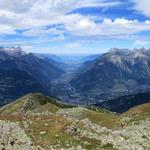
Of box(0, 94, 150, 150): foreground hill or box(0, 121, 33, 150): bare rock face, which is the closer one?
box(0, 121, 33, 150): bare rock face

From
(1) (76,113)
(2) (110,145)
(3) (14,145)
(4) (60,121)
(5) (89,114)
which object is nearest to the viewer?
A: (3) (14,145)

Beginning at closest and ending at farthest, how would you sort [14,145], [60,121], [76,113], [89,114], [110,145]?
[14,145] → [110,145] → [60,121] → [89,114] → [76,113]

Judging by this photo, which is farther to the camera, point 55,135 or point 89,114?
point 89,114

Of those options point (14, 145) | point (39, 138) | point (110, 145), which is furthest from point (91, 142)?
point (14, 145)

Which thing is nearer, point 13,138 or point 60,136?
point 13,138

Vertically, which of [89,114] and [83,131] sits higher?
[83,131]

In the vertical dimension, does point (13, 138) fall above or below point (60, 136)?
above

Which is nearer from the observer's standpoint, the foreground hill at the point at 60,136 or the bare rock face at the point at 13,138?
the bare rock face at the point at 13,138

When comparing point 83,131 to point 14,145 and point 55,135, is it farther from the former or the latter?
point 14,145
